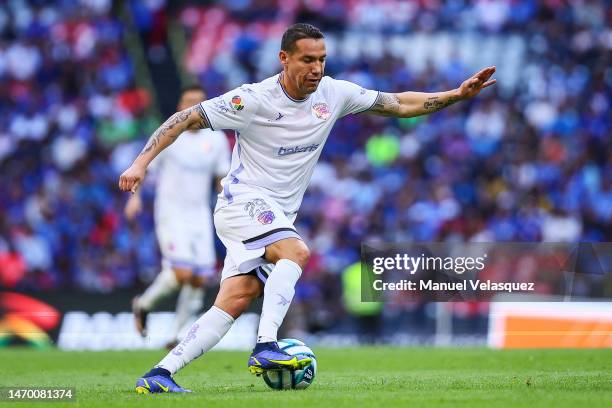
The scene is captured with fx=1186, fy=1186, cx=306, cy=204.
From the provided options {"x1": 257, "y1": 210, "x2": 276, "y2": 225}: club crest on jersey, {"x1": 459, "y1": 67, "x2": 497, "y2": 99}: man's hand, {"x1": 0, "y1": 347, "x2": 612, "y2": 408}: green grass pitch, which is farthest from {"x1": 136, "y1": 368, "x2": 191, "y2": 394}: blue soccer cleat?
{"x1": 459, "y1": 67, "x2": 497, "y2": 99}: man's hand

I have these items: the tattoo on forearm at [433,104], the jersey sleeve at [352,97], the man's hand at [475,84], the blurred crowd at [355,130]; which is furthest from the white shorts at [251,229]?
the blurred crowd at [355,130]

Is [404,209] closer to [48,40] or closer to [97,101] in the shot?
[97,101]

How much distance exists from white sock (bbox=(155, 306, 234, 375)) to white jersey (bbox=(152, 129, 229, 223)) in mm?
5354

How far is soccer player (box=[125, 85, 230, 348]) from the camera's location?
13.1 metres

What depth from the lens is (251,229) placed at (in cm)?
781

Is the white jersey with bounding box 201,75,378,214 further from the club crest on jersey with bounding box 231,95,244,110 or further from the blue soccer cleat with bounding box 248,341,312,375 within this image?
the blue soccer cleat with bounding box 248,341,312,375

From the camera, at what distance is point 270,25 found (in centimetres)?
2542

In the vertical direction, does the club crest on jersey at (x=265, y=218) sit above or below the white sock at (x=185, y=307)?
above

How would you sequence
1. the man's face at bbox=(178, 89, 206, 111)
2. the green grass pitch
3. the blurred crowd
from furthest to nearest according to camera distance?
the blurred crowd → the man's face at bbox=(178, 89, 206, 111) → the green grass pitch

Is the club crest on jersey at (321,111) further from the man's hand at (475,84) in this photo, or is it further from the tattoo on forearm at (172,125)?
the man's hand at (475,84)

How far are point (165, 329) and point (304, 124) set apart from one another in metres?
8.36

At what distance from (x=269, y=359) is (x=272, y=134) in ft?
5.00

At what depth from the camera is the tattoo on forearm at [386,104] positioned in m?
8.33

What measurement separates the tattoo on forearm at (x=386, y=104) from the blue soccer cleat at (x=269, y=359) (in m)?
1.91
